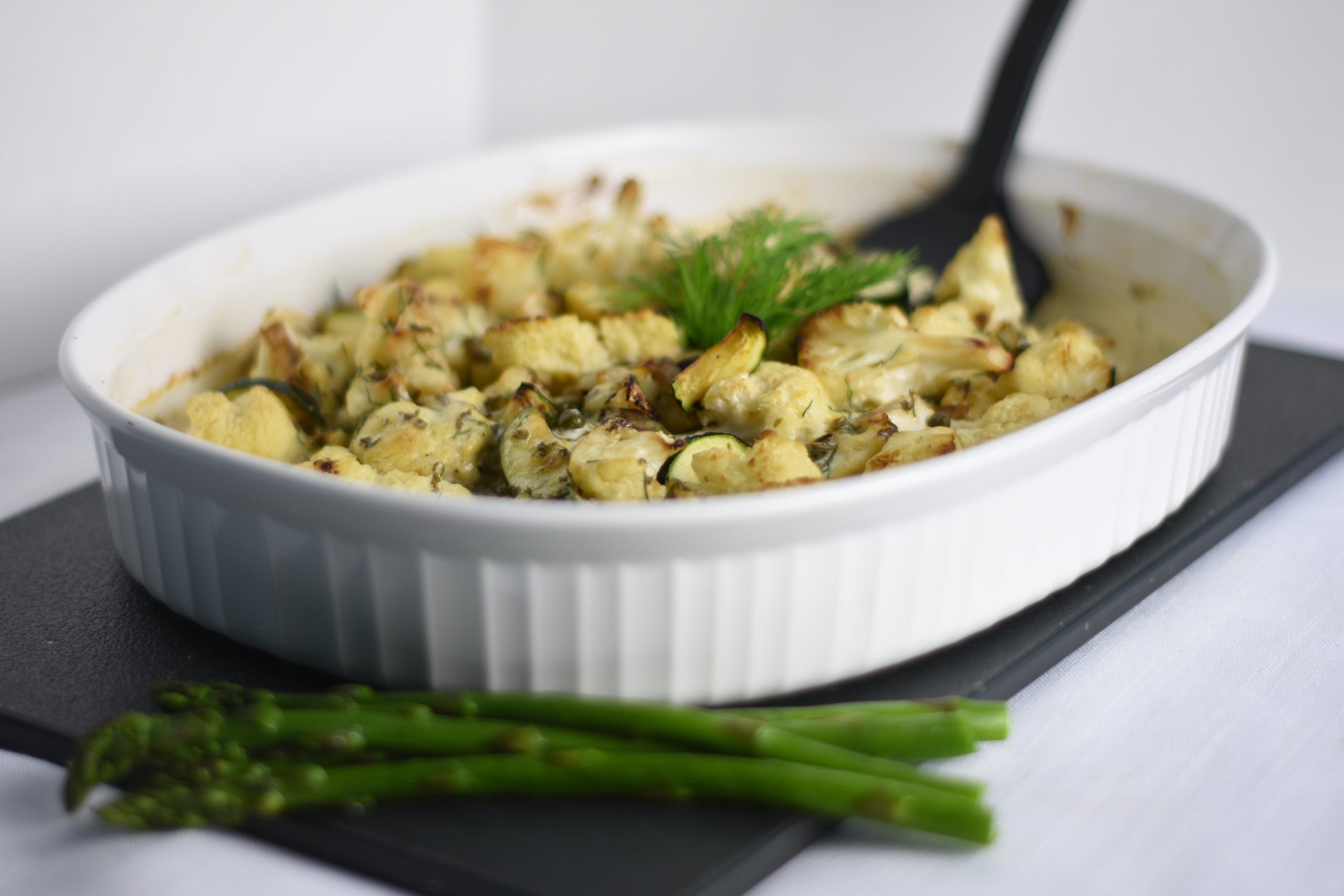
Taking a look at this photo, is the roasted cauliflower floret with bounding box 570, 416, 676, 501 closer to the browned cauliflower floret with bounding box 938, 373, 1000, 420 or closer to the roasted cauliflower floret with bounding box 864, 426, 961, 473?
the roasted cauliflower floret with bounding box 864, 426, 961, 473

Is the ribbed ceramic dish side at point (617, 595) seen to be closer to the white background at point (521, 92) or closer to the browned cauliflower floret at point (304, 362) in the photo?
the browned cauliflower floret at point (304, 362)

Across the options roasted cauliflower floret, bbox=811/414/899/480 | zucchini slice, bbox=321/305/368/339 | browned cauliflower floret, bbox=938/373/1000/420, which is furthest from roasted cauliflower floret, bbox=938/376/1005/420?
zucchini slice, bbox=321/305/368/339

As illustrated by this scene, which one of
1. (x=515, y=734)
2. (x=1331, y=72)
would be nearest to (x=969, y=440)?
(x=515, y=734)

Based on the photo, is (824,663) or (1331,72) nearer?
(824,663)

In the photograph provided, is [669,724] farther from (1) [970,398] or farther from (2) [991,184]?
(2) [991,184]

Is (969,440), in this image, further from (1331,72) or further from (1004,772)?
(1331,72)

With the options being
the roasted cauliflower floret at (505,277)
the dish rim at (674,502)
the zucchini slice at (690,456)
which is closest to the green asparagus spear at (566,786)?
the dish rim at (674,502)
